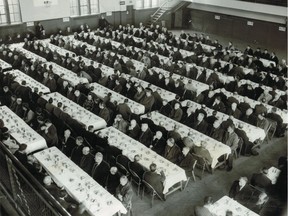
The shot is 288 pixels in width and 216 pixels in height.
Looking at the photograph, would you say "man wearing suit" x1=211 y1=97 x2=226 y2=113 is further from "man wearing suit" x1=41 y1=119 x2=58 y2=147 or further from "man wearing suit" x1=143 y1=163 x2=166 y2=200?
"man wearing suit" x1=41 y1=119 x2=58 y2=147

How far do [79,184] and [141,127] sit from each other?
3.34 metres

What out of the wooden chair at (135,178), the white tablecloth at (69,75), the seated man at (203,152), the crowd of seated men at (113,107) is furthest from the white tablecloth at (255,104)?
the white tablecloth at (69,75)

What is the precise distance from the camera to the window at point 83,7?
26369 mm

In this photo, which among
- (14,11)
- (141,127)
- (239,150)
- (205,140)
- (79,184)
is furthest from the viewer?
(14,11)

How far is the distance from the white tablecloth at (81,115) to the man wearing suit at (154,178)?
3396 mm

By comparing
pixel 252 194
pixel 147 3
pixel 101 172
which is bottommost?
pixel 252 194

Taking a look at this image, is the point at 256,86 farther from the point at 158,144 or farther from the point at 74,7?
the point at 74,7

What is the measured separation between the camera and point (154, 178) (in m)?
8.33

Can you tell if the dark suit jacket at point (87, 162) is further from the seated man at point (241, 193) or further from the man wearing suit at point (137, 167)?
the seated man at point (241, 193)

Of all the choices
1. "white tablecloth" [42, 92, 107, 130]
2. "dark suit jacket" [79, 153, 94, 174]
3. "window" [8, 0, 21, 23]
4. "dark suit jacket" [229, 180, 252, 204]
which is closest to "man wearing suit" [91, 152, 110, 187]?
"dark suit jacket" [79, 153, 94, 174]

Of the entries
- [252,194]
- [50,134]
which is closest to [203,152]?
[252,194]

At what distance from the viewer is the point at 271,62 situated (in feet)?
59.3

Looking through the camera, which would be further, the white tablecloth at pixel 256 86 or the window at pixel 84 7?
the window at pixel 84 7

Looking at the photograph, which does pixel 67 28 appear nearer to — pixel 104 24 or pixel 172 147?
pixel 104 24
